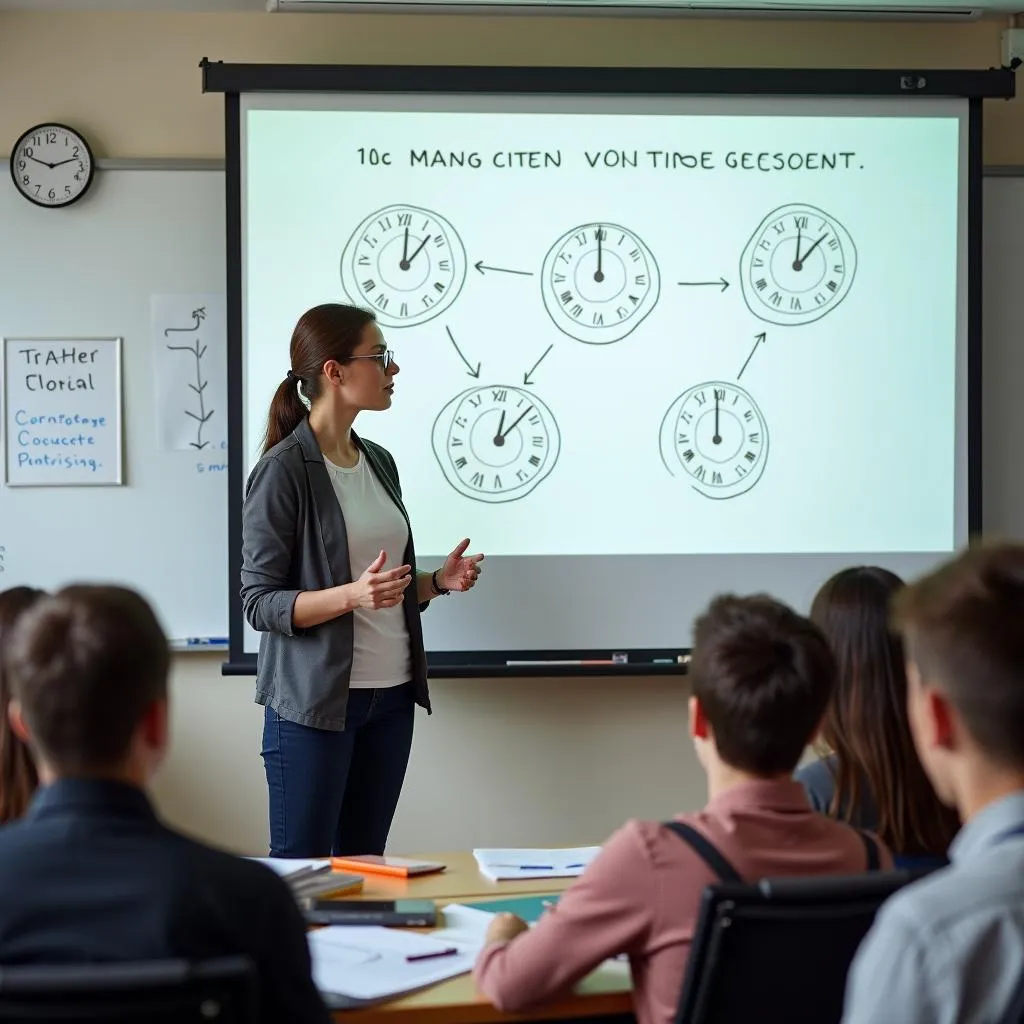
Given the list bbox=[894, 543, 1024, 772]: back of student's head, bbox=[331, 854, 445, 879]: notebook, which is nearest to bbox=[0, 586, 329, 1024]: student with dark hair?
bbox=[894, 543, 1024, 772]: back of student's head

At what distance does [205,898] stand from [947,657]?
0.68 metres

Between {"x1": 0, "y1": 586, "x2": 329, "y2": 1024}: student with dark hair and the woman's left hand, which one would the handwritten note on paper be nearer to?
the woman's left hand

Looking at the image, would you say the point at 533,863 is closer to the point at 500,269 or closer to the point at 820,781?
the point at 820,781

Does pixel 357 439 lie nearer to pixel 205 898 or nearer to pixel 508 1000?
pixel 508 1000

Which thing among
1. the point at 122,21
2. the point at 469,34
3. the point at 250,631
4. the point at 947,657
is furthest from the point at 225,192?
the point at 947,657

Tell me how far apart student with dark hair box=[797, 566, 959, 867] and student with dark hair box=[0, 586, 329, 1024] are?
34.5 inches

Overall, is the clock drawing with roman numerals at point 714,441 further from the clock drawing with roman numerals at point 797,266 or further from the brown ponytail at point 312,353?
the brown ponytail at point 312,353

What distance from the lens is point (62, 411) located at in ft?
12.1

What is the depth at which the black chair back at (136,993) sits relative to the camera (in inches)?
40.9

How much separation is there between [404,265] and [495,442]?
57 centimetres

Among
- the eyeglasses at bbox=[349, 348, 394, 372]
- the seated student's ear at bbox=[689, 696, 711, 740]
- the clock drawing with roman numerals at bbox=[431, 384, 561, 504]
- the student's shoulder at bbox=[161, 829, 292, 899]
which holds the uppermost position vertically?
the eyeglasses at bbox=[349, 348, 394, 372]

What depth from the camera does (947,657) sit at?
1032 millimetres

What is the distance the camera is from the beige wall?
3707mm

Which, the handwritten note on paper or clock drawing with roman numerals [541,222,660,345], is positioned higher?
clock drawing with roman numerals [541,222,660,345]
